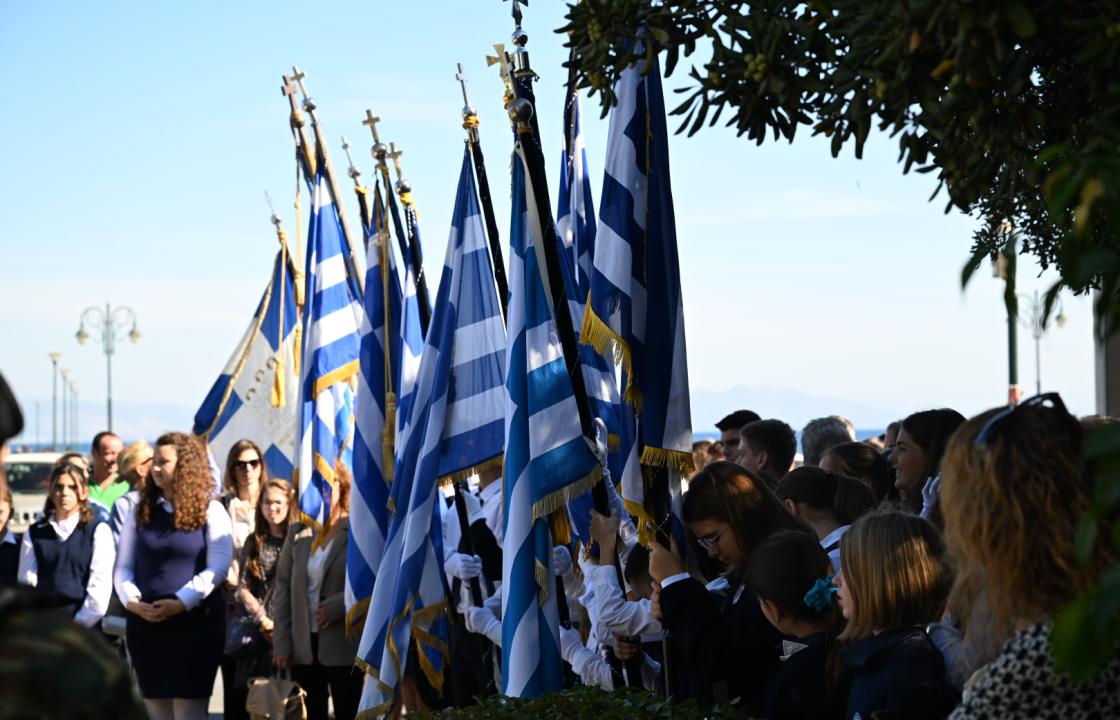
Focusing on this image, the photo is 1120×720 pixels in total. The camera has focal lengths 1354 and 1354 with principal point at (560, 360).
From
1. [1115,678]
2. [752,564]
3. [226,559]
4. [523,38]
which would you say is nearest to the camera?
[1115,678]

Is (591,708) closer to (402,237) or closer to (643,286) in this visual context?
(643,286)

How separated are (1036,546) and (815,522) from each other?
3.65m

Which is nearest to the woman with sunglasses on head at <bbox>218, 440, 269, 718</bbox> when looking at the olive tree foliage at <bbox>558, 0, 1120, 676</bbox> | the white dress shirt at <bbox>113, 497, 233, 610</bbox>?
the white dress shirt at <bbox>113, 497, 233, 610</bbox>

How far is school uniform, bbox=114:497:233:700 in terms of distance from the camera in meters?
8.59

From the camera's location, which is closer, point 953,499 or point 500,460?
point 953,499

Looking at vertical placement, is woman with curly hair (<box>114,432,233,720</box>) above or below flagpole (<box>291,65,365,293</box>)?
below

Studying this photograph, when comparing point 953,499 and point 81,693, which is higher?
point 953,499

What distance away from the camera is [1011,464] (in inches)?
100.0

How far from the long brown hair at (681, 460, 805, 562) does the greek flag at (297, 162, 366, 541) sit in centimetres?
428

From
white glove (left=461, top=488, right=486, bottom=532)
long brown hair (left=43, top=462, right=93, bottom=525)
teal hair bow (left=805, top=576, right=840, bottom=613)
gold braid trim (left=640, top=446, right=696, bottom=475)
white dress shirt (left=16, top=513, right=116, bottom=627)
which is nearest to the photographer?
teal hair bow (left=805, top=576, right=840, bottom=613)

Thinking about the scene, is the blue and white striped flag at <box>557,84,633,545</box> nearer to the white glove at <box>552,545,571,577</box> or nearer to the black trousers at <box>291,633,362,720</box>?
the white glove at <box>552,545,571,577</box>

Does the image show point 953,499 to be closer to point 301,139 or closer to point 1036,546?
point 1036,546

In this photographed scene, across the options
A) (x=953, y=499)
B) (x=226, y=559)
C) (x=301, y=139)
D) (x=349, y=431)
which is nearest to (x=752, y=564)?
(x=953, y=499)

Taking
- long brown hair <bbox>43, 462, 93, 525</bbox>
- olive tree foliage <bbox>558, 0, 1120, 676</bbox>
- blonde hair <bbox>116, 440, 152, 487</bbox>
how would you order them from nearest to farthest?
olive tree foliage <bbox>558, 0, 1120, 676</bbox>
long brown hair <bbox>43, 462, 93, 525</bbox>
blonde hair <bbox>116, 440, 152, 487</bbox>
